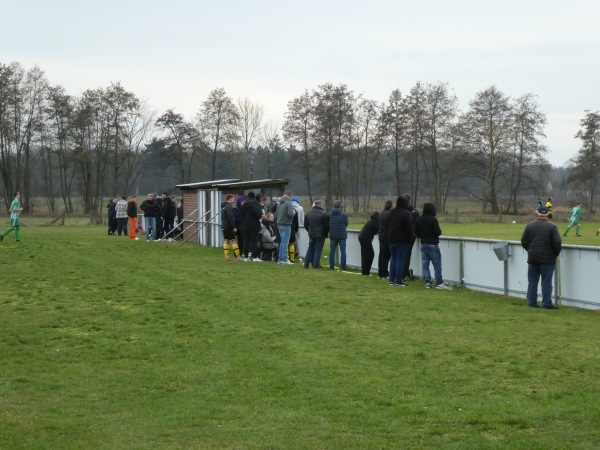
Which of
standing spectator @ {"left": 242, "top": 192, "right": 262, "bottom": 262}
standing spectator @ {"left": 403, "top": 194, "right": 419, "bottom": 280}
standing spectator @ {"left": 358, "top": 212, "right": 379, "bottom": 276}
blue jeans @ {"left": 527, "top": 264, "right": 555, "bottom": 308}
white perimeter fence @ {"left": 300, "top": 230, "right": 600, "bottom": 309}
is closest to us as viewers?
white perimeter fence @ {"left": 300, "top": 230, "right": 600, "bottom": 309}

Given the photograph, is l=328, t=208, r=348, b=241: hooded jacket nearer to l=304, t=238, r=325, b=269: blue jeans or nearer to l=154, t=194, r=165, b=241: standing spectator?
l=304, t=238, r=325, b=269: blue jeans

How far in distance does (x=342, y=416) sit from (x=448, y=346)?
4.13 meters

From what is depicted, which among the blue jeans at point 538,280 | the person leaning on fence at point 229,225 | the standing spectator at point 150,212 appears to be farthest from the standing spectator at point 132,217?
the blue jeans at point 538,280

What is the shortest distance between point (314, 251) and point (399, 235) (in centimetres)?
535

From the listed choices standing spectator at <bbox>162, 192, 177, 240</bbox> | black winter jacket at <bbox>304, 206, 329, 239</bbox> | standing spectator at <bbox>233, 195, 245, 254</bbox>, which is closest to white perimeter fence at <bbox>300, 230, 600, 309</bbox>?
black winter jacket at <bbox>304, 206, 329, 239</bbox>

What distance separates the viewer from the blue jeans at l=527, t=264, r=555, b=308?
17.1m

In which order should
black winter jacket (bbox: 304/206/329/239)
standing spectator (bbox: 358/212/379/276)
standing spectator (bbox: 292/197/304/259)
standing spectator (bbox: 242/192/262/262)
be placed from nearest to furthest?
standing spectator (bbox: 358/212/379/276) < black winter jacket (bbox: 304/206/329/239) < standing spectator (bbox: 242/192/262/262) < standing spectator (bbox: 292/197/304/259)

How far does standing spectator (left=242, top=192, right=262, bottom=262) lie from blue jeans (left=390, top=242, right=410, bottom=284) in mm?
6632

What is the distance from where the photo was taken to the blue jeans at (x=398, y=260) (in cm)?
2089

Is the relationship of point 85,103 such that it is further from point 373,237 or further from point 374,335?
point 374,335

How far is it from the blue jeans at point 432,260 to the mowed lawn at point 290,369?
77 cm

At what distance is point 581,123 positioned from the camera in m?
87.4

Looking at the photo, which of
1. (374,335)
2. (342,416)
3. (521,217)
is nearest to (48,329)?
(374,335)

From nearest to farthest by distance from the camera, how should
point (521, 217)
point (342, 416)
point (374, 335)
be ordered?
point (342, 416) < point (374, 335) < point (521, 217)
